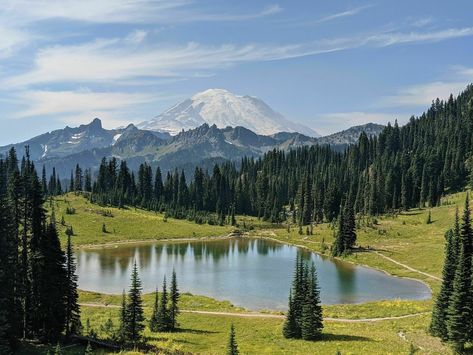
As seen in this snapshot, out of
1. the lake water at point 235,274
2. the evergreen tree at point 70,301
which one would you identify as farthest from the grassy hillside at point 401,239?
the evergreen tree at point 70,301

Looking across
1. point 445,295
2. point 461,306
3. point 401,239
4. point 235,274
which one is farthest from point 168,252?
point 461,306

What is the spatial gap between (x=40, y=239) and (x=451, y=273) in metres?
43.6

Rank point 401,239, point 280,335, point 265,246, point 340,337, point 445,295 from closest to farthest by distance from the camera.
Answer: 1. point 445,295
2. point 340,337
3. point 280,335
4. point 401,239
5. point 265,246

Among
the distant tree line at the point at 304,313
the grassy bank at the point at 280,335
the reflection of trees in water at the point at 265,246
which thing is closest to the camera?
the grassy bank at the point at 280,335

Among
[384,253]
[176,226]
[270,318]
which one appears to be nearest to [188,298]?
[270,318]

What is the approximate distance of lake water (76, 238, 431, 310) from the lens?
84188 mm

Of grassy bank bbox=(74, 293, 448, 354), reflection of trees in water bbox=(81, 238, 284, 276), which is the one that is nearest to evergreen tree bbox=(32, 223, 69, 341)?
grassy bank bbox=(74, 293, 448, 354)

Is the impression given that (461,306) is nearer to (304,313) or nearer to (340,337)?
(340,337)

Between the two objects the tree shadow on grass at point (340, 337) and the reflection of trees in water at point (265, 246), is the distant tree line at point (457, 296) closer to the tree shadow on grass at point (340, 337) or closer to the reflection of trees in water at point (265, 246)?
the tree shadow on grass at point (340, 337)

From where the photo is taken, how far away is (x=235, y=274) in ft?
344

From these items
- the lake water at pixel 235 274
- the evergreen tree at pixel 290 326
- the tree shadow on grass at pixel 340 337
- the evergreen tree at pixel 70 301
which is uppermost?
the evergreen tree at pixel 70 301

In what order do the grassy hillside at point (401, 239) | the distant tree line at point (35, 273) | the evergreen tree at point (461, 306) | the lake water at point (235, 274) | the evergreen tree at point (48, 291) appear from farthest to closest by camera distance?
1. the grassy hillside at point (401, 239)
2. the lake water at point (235, 274)
3. the evergreen tree at point (48, 291)
4. the distant tree line at point (35, 273)
5. the evergreen tree at point (461, 306)

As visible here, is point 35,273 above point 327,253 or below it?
above

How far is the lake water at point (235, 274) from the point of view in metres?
84.2
